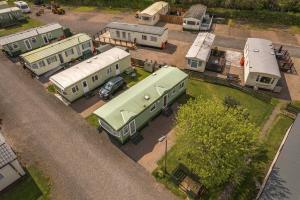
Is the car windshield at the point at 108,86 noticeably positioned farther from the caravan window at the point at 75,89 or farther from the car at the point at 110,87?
the caravan window at the point at 75,89

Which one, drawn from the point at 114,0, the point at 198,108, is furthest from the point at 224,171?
the point at 114,0

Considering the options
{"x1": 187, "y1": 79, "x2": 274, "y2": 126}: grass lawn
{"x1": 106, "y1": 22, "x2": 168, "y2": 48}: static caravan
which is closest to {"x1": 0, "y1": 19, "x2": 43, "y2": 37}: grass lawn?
{"x1": 106, "y1": 22, "x2": 168, "y2": 48}: static caravan

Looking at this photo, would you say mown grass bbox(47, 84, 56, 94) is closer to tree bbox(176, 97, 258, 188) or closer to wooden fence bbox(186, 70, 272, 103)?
wooden fence bbox(186, 70, 272, 103)

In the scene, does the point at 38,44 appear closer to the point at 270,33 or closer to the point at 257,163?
the point at 257,163

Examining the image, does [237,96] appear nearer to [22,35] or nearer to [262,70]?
[262,70]

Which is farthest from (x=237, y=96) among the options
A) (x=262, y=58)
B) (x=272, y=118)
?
(x=262, y=58)
